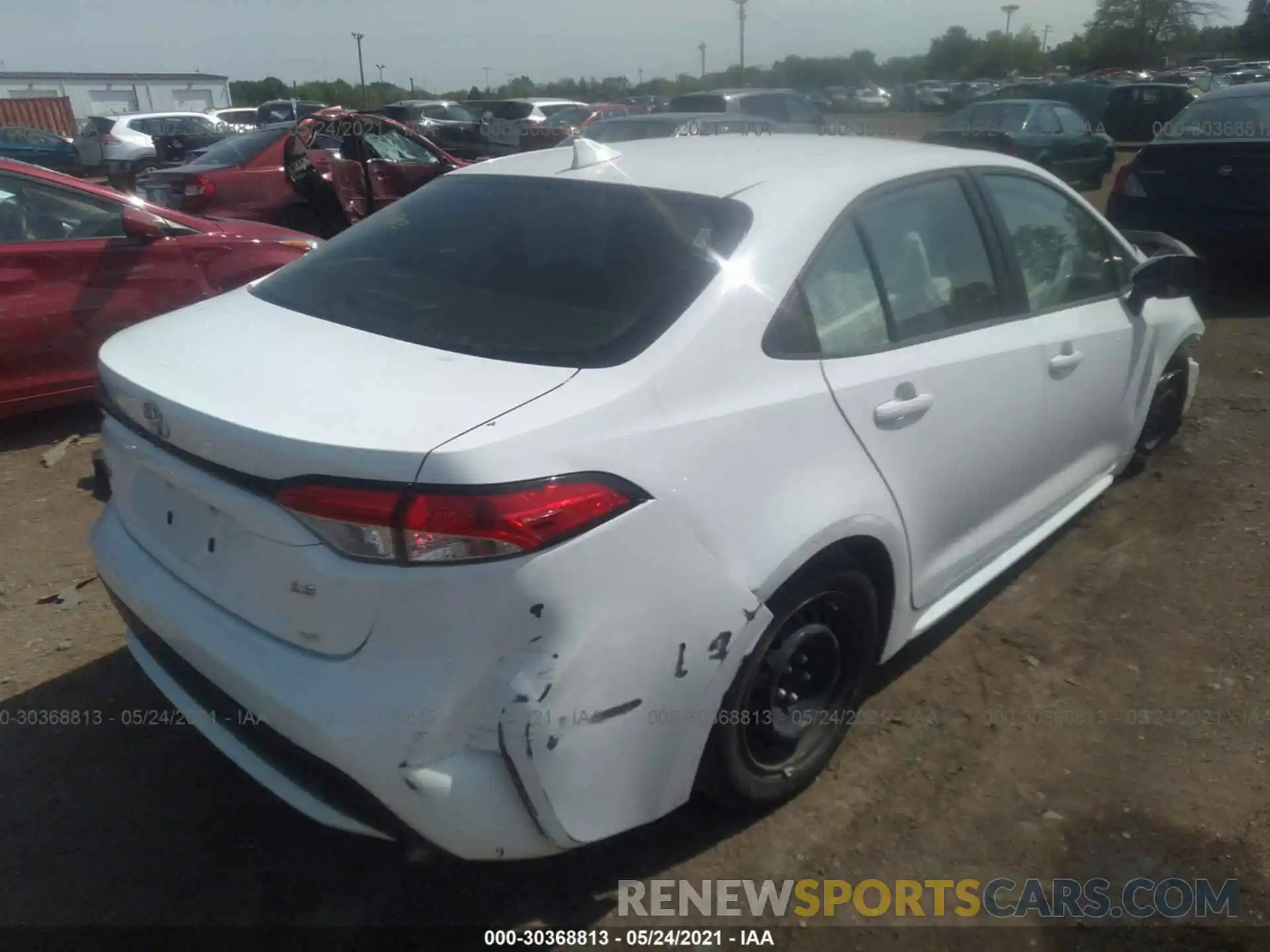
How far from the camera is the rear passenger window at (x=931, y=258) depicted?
2.77m

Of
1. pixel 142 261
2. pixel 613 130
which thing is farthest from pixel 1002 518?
pixel 613 130

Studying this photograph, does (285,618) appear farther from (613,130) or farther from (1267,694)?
(613,130)

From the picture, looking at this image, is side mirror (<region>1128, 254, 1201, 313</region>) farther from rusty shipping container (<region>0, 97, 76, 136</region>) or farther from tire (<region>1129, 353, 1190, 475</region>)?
rusty shipping container (<region>0, 97, 76, 136</region>)

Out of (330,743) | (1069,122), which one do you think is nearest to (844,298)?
(330,743)

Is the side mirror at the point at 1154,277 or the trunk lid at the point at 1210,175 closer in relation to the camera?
the side mirror at the point at 1154,277

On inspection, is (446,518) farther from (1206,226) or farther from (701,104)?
(701,104)

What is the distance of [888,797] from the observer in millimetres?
2742

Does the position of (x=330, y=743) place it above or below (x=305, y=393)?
below

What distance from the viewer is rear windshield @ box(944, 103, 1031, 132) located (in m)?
14.5

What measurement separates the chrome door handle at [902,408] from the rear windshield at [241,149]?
335 inches

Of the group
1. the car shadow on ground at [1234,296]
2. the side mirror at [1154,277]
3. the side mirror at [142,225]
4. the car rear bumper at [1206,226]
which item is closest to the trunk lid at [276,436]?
the side mirror at [1154,277]

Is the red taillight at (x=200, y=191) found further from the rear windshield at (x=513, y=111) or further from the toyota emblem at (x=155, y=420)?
the rear windshield at (x=513, y=111)

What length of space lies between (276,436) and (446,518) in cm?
39

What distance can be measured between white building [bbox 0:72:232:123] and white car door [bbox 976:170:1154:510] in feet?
175
